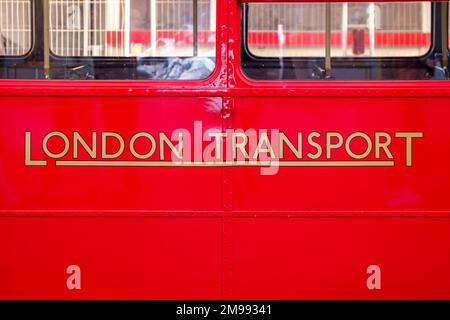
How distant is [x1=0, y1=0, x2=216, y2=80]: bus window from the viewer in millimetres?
3496

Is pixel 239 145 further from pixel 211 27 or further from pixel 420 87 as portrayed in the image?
pixel 420 87

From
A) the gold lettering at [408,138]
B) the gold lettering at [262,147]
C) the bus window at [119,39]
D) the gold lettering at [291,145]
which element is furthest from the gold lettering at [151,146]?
the gold lettering at [408,138]

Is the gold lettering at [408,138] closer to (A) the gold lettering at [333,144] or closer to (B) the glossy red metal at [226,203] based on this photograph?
(B) the glossy red metal at [226,203]

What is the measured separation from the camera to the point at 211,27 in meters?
3.47

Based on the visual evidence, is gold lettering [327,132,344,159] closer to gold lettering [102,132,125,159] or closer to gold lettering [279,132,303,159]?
gold lettering [279,132,303,159]

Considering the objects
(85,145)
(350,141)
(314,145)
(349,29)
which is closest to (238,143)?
(314,145)

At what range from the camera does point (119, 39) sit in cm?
369

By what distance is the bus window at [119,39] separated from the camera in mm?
3496

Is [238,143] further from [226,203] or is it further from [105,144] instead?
[105,144]

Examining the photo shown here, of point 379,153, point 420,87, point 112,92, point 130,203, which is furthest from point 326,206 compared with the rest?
point 112,92

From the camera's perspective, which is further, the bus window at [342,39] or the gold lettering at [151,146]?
the bus window at [342,39]

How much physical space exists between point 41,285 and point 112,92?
96 centimetres

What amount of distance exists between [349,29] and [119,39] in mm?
1491

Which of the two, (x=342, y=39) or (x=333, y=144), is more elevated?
(x=342, y=39)
